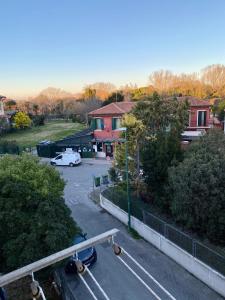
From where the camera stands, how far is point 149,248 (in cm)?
1296

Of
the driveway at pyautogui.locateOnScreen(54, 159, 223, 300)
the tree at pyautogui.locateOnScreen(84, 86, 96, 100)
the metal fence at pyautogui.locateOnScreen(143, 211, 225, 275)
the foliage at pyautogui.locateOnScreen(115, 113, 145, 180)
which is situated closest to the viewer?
the metal fence at pyautogui.locateOnScreen(143, 211, 225, 275)

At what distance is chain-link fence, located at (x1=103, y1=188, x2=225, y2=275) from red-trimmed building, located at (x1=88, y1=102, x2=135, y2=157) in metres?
12.9

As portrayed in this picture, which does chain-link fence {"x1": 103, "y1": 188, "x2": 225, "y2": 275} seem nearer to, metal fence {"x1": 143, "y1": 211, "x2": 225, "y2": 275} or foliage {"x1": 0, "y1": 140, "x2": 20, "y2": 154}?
metal fence {"x1": 143, "y1": 211, "x2": 225, "y2": 275}

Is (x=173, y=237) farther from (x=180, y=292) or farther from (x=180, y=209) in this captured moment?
(x=180, y=292)

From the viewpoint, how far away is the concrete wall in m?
9.78

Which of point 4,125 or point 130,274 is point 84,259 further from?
point 4,125

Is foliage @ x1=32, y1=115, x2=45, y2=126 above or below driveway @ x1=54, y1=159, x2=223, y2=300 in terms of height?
above

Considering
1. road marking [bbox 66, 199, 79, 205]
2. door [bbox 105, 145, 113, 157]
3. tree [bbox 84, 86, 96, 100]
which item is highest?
tree [bbox 84, 86, 96, 100]

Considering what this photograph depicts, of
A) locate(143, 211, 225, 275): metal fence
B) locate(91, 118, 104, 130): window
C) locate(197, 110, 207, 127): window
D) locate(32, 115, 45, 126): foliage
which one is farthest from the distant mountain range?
locate(143, 211, 225, 275): metal fence

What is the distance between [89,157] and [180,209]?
20.0 m

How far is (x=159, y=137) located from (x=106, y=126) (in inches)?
602

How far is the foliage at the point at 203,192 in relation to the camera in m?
10.4

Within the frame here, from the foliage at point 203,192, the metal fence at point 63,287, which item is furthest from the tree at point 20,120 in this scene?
the metal fence at point 63,287

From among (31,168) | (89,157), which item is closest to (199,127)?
(89,157)
